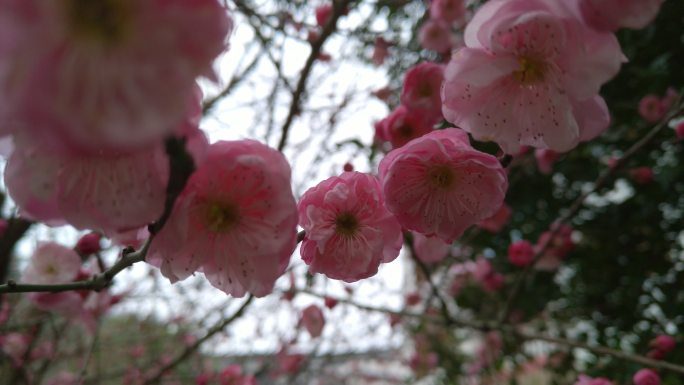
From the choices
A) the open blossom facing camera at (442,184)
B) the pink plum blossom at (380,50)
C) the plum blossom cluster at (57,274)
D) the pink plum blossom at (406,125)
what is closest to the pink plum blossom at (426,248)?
the pink plum blossom at (406,125)

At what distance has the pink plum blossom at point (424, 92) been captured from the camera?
101 centimetres

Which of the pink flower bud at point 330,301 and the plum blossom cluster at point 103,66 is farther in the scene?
the pink flower bud at point 330,301

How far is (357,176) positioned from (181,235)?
276 millimetres

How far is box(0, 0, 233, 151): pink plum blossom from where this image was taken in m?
0.32

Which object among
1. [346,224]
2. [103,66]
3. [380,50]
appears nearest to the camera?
[103,66]

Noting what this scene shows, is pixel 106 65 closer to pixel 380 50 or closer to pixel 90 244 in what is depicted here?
pixel 90 244

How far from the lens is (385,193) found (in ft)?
2.14

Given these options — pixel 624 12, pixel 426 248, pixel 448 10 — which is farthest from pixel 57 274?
pixel 448 10

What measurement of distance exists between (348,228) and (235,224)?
175 mm

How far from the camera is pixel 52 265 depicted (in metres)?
1.20

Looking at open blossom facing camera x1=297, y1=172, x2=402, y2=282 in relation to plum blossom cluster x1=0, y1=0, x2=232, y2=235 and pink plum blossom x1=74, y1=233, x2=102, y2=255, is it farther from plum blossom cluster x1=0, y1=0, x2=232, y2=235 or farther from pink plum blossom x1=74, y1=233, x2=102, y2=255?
pink plum blossom x1=74, y1=233, x2=102, y2=255

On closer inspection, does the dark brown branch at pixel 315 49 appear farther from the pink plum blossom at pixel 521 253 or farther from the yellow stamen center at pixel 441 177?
the pink plum blossom at pixel 521 253

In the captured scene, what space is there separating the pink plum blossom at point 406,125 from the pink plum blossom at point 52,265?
2.68ft

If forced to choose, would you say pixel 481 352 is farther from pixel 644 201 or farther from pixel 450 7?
pixel 450 7
